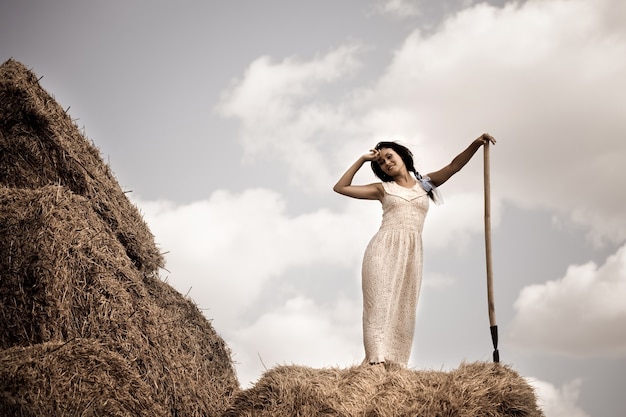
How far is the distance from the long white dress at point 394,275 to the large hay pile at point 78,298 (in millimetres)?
1548

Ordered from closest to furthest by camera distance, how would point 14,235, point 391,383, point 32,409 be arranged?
point 32,409, point 391,383, point 14,235

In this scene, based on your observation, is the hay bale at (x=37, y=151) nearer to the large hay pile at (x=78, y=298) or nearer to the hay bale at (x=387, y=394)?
the large hay pile at (x=78, y=298)

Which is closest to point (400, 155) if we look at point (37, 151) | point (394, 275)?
point (394, 275)

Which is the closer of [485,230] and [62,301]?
[62,301]

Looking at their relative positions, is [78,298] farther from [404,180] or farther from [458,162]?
[458,162]

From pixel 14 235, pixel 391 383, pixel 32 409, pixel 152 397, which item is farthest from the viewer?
pixel 14 235

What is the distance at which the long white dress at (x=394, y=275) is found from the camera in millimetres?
6523

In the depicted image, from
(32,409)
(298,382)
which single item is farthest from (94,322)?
(298,382)

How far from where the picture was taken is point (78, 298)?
18.9ft

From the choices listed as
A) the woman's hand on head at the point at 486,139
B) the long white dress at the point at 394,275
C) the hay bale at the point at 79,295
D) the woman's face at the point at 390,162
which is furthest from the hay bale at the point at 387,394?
the woman's hand on head at the point at 486,139

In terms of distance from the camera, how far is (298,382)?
4949mm

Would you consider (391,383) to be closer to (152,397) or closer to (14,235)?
(152,397)

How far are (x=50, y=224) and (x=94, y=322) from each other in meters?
0.86

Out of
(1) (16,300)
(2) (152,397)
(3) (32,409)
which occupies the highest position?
(1) (16,300)
